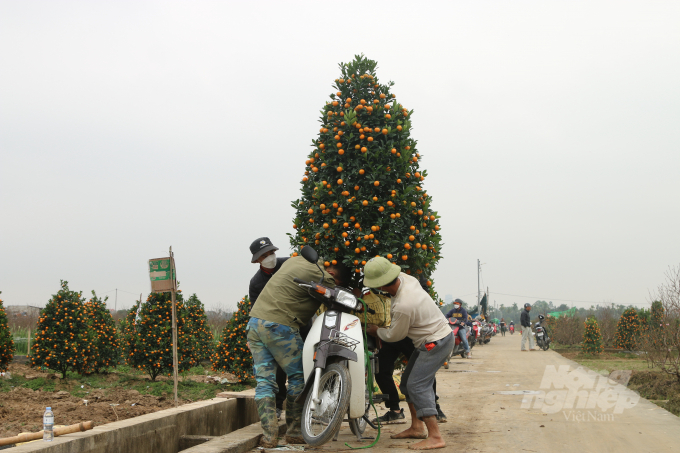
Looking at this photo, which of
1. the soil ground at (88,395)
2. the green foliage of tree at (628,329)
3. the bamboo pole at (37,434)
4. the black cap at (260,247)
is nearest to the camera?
the bamboo pole at (37,434)

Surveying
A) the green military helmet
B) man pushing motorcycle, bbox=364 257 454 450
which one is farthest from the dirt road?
the green military helmet

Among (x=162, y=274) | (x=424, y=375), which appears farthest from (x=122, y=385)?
(x=424, y=375)

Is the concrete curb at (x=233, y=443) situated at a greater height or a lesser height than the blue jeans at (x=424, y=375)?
lesser

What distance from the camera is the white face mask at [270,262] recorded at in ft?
18.4

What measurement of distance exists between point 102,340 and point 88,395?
4144 mm

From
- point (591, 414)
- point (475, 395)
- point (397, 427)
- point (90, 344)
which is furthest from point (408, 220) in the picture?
point (90, 344)

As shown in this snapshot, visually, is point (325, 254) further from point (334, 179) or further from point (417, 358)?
point (417, 358)

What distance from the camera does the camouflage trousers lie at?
488 cm

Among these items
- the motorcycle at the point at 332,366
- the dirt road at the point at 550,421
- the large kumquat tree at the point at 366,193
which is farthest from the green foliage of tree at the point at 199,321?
the motorcycle at the point at 332,366

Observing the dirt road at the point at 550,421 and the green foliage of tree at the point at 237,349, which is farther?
the green foliage of tree at the point at 237,349

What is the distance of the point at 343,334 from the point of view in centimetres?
472

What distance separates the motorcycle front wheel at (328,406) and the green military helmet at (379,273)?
30.8 inches

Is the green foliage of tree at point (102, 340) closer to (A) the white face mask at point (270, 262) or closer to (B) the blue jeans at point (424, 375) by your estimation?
(A) the white face mask at point (270, 262)

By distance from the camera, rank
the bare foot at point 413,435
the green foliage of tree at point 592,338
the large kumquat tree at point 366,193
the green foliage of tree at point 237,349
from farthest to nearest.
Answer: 1. the green foliage of tree at point 592,338
2. the green foliage of tree at point 237,349
3. the large kumquat tree at point 366,193
4. the bare foot at point 413,435
